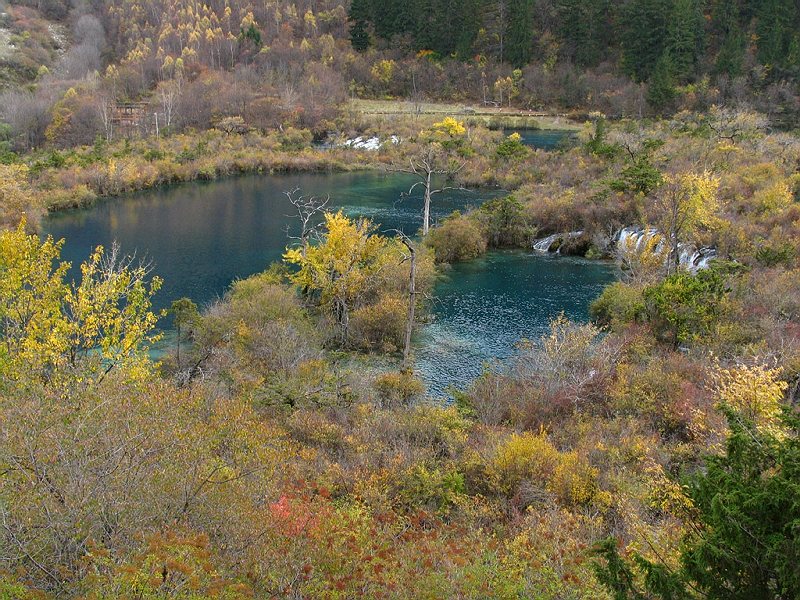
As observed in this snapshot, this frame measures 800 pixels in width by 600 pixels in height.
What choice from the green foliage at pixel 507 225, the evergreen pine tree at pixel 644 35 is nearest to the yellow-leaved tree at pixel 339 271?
the green foliage at pixel 507 225

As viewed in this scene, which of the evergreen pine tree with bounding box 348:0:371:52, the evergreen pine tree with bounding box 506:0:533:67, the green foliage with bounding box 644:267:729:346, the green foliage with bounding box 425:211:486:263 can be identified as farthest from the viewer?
the evergreen pine tree with bounding box 348:0:371:52

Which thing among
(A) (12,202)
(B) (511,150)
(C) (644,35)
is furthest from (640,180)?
(C) (644,35)

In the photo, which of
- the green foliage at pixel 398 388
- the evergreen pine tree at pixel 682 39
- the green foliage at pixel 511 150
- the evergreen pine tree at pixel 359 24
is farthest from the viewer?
the evergreen pine tree at pixel 359 24

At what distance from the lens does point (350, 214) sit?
61250mm

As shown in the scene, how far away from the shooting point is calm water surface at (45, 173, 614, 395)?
35500 mm

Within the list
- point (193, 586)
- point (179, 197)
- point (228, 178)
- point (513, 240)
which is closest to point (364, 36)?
point (228, 178)

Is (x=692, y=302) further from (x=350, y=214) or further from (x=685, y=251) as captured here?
(x=350, y=214)

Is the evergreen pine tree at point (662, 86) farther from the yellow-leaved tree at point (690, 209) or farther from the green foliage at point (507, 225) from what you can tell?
the yellow-leaved tree at point (690, 209)

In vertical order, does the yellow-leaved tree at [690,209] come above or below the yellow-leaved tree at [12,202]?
above

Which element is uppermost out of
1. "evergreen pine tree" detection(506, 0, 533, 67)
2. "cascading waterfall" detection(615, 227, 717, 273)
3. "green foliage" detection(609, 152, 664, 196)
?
"evergreen pine tree" detection(506, 0, 533, 67)

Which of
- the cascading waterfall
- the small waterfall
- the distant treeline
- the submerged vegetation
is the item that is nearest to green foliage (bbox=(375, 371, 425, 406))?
the submerged vegetation

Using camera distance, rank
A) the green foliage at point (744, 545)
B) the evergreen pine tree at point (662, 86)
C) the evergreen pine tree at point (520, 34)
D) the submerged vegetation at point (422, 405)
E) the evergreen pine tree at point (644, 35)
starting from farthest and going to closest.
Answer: the evergreen pine tree at point (520, 34)
the evergreen pine tree at point (644, 35)
the evergreen pine tree at point (662, 86)
the submerged vegetation at point (422, 405)
the green foliage at point (744, 545)

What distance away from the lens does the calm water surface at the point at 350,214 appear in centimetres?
3550

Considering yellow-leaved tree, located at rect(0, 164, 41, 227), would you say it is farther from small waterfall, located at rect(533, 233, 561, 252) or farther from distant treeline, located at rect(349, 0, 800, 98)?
distant treeline, located at rect(349, 0, 800, 98)
